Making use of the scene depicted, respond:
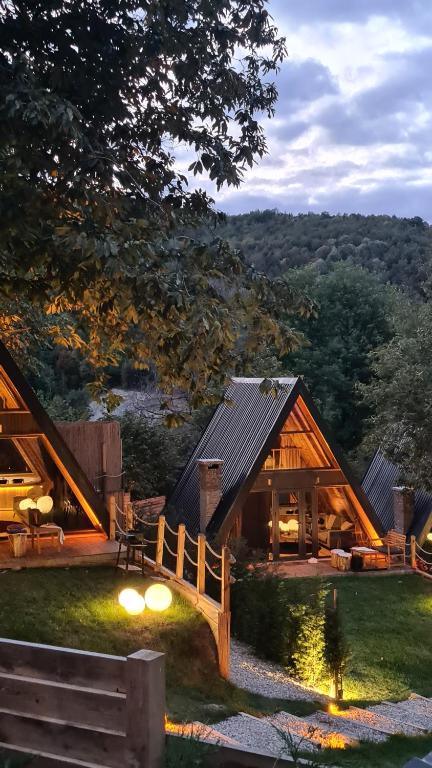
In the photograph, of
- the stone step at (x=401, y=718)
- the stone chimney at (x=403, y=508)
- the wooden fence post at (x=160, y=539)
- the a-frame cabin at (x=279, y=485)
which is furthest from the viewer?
the stone chimney at (x=403, y=508)

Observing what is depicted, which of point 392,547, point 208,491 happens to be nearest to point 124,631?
point 208,491

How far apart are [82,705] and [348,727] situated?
5428mm

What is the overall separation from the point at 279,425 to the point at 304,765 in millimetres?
14045

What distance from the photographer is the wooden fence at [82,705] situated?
12.7 feet

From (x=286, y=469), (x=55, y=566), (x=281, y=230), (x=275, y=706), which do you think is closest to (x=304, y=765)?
(x=275, y=706)

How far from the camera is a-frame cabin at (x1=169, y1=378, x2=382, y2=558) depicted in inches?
695

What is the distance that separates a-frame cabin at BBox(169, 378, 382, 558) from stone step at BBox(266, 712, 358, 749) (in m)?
8.68

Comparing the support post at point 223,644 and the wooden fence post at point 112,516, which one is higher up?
the wooden fence post at point 112,516

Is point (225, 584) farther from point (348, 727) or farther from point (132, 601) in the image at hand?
point (348, 727)

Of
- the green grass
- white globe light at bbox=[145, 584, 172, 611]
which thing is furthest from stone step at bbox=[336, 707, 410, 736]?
white globe light at bbox=[145, 584, 172, 611]

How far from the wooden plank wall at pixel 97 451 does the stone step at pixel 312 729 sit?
19.3 ft

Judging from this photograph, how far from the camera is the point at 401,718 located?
947 cm

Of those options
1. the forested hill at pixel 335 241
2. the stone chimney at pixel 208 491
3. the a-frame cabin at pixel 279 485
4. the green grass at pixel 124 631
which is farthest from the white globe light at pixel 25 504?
the forested hill at pixel 335 241

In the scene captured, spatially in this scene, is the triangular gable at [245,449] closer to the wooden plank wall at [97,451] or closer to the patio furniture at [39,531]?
the wooden plank wall at [97,451]
